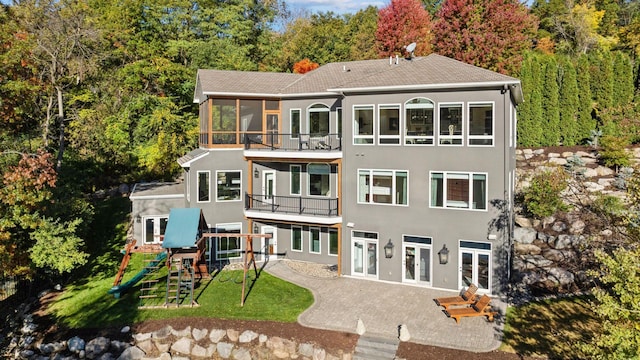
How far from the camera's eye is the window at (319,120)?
20.9 m

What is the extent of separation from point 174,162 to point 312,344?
19970 mm

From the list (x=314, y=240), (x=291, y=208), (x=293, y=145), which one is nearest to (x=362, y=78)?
(x=293, y=145)

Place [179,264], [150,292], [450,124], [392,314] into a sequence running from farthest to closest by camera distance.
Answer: [150,292] → [179,264] → [450,124] → [392,314]

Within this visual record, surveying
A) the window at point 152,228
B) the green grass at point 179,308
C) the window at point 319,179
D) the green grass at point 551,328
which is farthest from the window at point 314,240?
the green grass at point 551,328

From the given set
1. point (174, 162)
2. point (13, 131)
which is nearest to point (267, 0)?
point (174, 162)

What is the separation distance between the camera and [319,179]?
2098 cm

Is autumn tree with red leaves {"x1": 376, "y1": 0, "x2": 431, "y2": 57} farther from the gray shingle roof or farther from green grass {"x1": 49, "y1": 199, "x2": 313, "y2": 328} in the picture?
green grass {"x1": 49, "y1": 199, "x2": 313, "y2": 328}

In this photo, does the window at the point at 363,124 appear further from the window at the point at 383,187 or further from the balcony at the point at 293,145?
the window at the point at 383,187

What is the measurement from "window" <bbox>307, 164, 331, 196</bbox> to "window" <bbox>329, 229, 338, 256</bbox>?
6.16 feet

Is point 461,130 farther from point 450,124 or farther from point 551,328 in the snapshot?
point 551,328

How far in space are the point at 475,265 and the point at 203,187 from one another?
12924 mm

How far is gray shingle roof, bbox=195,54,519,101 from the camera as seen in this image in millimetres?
16984

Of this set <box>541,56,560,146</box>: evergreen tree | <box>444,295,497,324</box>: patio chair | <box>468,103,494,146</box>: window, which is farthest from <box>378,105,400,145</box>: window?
<box>541,56,560,146</box>: evergreen tree

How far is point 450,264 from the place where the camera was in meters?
17.3
